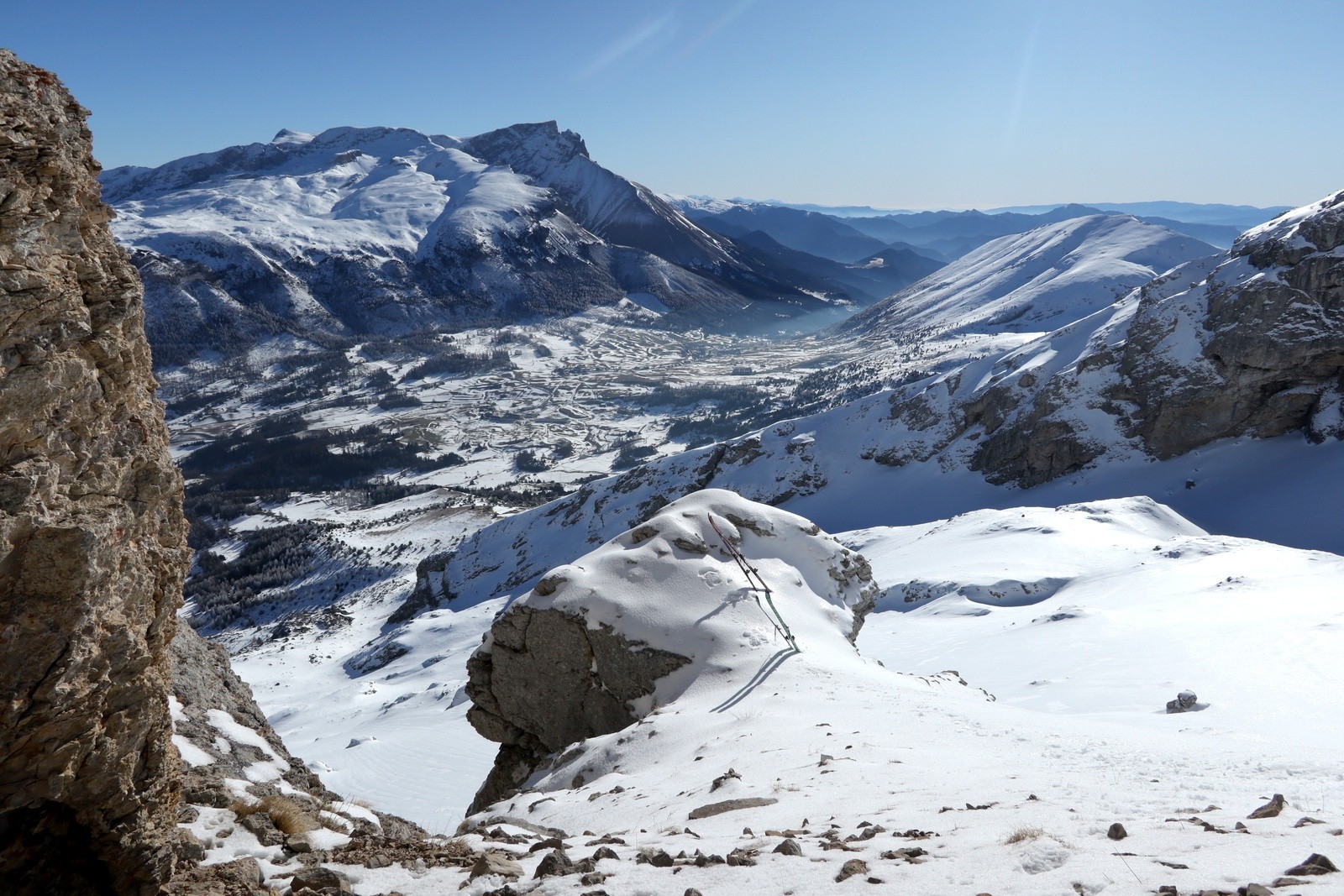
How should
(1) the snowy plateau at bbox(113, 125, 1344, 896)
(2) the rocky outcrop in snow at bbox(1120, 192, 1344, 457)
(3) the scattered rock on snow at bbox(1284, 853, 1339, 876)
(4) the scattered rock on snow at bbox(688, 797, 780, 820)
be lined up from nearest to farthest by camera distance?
(3) the scattered rock on snow at bbox(1284, 853, 1339, 876), (1) the snowy plateau at bbox(113, 125, 1344, 896), (4) the scattered rock on snow at bbox(688, 797, 780, 820), (2) the rocky outcrop in snow at bbox(1120, 192, 1344, 457)

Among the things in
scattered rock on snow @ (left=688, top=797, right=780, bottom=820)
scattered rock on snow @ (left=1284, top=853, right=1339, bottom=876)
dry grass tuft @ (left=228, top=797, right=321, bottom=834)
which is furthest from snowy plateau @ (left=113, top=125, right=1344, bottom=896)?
dry grass tuft @ (left=228, top=797, right=321, bottom=834)

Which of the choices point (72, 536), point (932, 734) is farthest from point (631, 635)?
point (72, 536)

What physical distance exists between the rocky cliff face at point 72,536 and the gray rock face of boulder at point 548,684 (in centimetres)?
1128

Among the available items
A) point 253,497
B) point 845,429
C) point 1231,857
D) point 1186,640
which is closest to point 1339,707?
point 1186,640

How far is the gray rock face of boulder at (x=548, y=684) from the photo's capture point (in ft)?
56.7

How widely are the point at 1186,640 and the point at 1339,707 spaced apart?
27.3ft

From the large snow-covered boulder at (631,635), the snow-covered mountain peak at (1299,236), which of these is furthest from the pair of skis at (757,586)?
the snow-covered mountain peak at (1299,236)

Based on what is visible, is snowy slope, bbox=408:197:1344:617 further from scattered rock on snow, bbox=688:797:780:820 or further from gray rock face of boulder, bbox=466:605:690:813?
scattered rock on snow, bbox=688:797:780:820

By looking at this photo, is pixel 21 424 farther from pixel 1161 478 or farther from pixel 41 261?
pixel 1161 478

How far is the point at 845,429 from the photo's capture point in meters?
85.9

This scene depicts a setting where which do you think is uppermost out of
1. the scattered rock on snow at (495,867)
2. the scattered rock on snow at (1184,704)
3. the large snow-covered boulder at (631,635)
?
the scattered rock on snow at (495,867)

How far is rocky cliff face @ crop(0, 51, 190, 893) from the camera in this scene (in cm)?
528

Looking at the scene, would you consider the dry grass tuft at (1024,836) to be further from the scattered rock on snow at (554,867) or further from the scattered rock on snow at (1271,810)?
the scattered rock on snow at (554,867)

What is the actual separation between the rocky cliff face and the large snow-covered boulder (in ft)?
37.2
